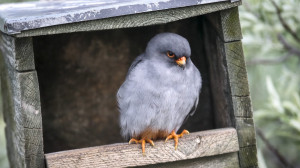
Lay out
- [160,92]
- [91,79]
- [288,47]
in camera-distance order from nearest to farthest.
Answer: [160,92], [91,79], [288,47]

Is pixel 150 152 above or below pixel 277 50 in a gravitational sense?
below

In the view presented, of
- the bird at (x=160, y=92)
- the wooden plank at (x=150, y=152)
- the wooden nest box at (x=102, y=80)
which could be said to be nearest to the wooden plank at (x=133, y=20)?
the wooden nest box at (x=102, y=80)

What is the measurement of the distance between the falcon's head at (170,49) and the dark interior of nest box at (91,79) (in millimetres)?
671

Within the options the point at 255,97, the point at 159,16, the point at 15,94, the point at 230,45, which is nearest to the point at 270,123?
the point at 255,97

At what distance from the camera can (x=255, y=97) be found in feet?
19.4

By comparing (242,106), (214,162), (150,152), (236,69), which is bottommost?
(214,162)

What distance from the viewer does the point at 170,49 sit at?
3266 millimetres

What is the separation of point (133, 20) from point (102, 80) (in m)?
1.32

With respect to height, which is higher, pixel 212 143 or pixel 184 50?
pixel 184 50

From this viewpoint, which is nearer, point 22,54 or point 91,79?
point 22,54

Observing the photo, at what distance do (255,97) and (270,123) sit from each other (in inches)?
50.5

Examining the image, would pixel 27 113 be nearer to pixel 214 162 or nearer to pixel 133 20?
pixel 133 20

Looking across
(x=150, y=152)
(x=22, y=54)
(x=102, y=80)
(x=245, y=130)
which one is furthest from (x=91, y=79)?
(x=245, y=130)

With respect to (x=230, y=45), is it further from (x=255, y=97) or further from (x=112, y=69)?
(x=255, y=97)
